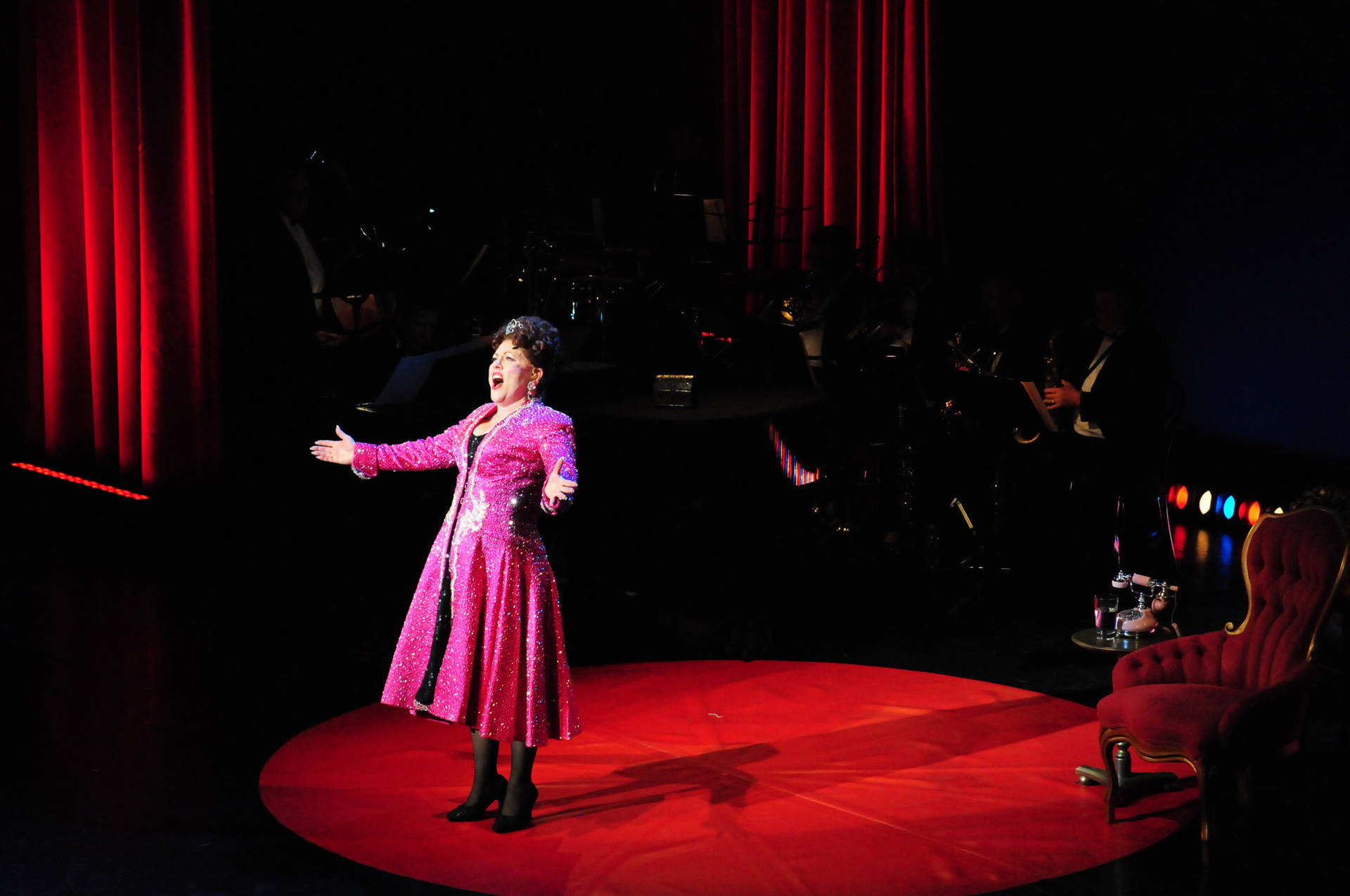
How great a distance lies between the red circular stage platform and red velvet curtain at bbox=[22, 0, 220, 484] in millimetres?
3209

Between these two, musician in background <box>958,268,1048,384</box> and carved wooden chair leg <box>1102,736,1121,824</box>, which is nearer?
carved wooden chair leg <box>1102,736,1121,824</box>

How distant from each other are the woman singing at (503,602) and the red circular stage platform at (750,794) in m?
0.28

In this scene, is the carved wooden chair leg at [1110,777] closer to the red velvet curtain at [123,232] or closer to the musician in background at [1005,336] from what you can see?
the musician in background at [1005,336]

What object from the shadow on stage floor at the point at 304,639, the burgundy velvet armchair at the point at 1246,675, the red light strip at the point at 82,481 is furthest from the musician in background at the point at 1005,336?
the red light strip at the point at 82,481

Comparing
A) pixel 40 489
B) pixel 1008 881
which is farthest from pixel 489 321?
pixel 1008 881

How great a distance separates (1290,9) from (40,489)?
690cm

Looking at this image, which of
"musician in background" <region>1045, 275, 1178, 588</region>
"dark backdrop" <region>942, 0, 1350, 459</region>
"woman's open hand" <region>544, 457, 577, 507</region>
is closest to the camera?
"woman's open hand" <region>544, 457, 577, 507</region>

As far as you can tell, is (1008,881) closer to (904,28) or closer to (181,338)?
(181,338)

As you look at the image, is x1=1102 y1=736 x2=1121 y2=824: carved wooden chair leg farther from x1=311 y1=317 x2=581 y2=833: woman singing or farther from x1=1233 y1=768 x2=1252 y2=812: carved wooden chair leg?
x1=311 y1=317 x2=581 y2=833: woman singing

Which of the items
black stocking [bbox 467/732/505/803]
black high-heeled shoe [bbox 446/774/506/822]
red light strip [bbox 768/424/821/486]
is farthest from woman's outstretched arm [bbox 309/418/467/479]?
red light strip [bbox 768/424/821/486]

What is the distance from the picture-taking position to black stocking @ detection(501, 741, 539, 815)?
151 inches

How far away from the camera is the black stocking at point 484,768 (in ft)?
12.8

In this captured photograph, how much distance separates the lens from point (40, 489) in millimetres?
7863

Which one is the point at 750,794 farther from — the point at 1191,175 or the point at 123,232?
the point at 1191,175
